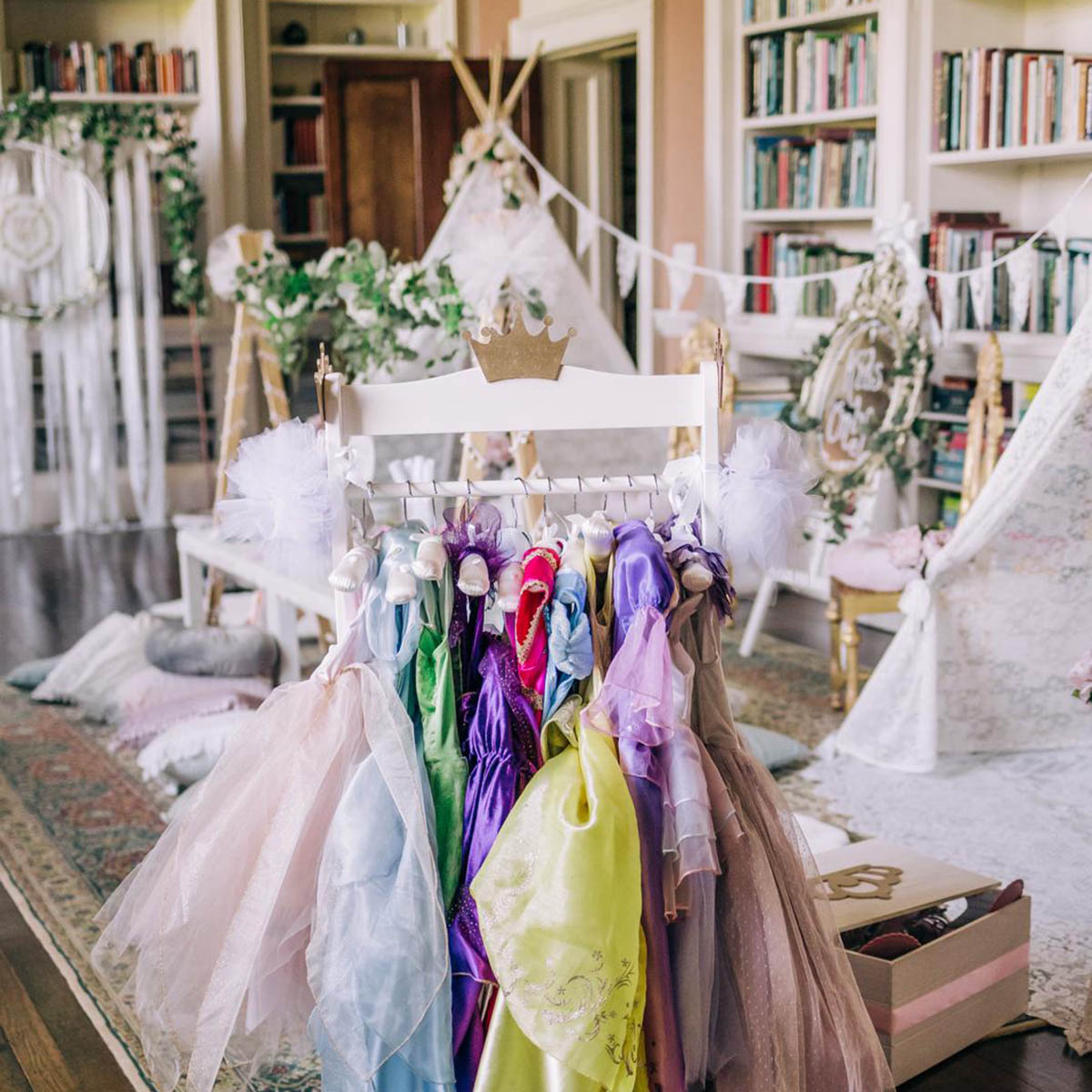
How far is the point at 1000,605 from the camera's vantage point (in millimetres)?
3492

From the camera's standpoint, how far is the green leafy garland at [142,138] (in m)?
6.52

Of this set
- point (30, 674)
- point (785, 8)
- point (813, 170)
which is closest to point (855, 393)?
point (813, 170)

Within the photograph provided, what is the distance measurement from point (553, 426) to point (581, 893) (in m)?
0.60

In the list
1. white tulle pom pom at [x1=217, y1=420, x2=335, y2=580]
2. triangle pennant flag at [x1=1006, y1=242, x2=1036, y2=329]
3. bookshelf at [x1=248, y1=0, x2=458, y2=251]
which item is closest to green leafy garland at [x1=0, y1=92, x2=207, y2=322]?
bookshelf at [x1=248, y1=0, x2=458, y2=251]

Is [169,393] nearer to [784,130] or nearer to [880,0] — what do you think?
[784,130]

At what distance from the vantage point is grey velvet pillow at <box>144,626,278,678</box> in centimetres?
398

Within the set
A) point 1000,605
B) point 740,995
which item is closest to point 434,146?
point 1000,605

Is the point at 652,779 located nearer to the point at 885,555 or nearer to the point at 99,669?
the point at 885,555

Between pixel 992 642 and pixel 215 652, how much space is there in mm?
1959

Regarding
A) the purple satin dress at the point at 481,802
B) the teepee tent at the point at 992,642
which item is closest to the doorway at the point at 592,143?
the teepee tent at the point at 992,642

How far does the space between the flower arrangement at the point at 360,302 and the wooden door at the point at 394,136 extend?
7.40ft

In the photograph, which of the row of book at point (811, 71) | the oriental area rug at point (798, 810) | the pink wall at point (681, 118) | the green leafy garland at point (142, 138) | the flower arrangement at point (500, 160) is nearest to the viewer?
the oriental area rug at point (798, 810)

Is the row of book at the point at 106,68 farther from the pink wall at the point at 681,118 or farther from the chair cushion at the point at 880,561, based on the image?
the chair cushion at the point at 880,561

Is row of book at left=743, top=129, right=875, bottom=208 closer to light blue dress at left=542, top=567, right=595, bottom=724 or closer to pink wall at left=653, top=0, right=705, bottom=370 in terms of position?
pink wall at left=653, top=0, right=705, bottom=370
